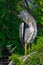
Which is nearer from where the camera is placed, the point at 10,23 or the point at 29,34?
the point at 29,34

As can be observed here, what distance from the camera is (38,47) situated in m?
2.38

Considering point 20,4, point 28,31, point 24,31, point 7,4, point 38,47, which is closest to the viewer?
point 38,47

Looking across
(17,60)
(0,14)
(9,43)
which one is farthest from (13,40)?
(17,60)

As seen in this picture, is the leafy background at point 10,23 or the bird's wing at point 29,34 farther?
the leafy background at point 10,23

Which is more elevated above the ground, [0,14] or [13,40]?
[0,14]

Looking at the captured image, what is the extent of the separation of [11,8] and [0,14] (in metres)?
0.21

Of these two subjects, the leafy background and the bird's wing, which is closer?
the bird's wing

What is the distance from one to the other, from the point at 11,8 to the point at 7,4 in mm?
173

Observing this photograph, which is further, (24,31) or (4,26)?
(4,26)

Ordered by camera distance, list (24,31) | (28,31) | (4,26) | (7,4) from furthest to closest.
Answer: (4,26) → (7,4) → (24,31) → (28,31)

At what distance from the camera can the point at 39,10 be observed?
4.52 m

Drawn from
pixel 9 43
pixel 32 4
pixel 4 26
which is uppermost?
pixel 32 4

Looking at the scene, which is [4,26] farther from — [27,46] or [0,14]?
[27,46]

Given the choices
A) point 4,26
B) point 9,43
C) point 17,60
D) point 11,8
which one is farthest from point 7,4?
point 17,60
